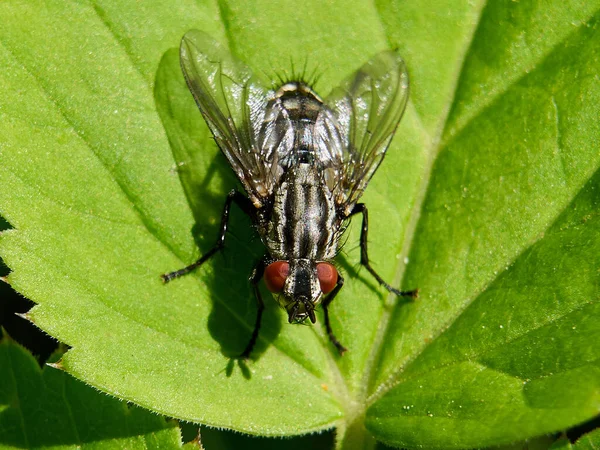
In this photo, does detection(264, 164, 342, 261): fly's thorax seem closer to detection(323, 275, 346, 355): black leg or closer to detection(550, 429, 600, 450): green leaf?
detection(323, 275, 346, 355): black leg

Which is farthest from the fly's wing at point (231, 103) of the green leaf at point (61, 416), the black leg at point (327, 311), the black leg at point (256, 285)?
the green leaf at point (61, 416)

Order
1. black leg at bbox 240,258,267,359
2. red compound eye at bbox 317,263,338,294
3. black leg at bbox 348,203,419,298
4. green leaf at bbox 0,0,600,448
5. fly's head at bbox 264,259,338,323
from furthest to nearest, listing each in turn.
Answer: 1. black leg at bbox 348,203,419,298
2. black leg at bbox 240,258,267,359
3. red compound eye at bbox 317,263,338,294
4. fly's head at bbox 264,259,338,323
5. green leaf at bbox 0,0,600,448

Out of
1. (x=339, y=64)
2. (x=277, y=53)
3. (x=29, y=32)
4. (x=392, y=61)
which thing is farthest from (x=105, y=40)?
(x=392, y=61)

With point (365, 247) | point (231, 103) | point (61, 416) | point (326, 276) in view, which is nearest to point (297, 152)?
point (231, 103)

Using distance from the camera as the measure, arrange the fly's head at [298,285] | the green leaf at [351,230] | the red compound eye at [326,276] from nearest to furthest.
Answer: the green leaf at [351,230] < the fly's head at [298,285] < the red compound eye at [326,276]

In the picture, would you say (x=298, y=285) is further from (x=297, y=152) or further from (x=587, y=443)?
(x=587, y=443)

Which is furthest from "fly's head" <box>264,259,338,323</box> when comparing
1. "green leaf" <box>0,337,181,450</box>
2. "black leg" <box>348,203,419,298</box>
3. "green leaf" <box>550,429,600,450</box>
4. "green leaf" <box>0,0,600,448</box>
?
"green leaf" <box>550,429,600,450</box>

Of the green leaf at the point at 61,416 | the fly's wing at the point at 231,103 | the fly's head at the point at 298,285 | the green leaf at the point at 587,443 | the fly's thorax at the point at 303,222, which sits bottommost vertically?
the green leaf at the point at 61,416

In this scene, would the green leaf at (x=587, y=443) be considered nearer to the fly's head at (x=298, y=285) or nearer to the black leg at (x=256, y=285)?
the fly's head at (x=298, y=285)
